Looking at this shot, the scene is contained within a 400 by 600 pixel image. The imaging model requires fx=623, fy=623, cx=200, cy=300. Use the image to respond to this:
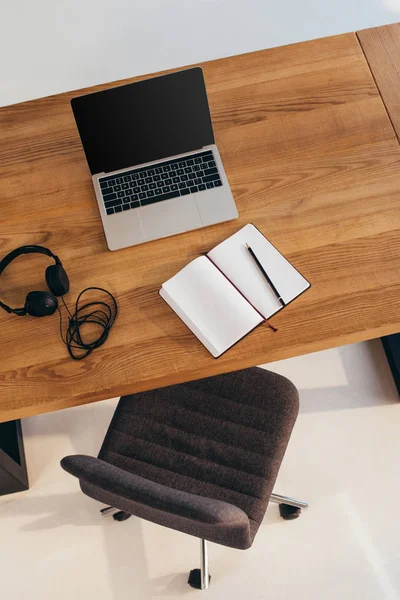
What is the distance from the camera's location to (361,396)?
7.12 feet

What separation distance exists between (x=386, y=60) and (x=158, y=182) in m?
0.72

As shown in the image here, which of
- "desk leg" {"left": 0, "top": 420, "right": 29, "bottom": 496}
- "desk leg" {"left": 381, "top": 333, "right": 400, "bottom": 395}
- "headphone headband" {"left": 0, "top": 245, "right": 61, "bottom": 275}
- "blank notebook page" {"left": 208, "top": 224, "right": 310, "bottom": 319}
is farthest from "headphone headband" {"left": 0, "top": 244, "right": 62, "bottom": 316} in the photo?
"desk leg" {"left": 381, "top": 333, "right": 400, "bottom": 395}

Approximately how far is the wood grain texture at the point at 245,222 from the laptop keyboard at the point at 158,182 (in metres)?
0.06

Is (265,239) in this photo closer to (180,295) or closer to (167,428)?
(180,295)

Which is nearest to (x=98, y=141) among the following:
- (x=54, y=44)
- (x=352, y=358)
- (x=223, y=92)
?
(x=223, y=92)

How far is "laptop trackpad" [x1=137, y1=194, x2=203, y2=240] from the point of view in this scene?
5.16 ft

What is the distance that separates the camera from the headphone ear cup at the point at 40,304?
147 centimetres

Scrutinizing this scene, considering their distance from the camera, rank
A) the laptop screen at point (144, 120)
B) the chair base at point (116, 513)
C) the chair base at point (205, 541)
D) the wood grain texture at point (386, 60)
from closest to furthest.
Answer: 1. the laptop screen at point (144, 120)
2. the wood grain texture at point (386, 60)
3. the chair base at point (205, 541)
4. the chair base at point (116, 513)

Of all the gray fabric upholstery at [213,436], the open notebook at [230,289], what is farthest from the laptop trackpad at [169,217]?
the gray fabric upholstery at [213,436]

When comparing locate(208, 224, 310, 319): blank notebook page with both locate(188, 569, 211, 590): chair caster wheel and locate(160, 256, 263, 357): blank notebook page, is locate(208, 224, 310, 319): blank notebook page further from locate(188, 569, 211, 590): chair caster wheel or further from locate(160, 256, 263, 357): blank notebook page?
locate(188, 569, 211, 590): chair caster wheel

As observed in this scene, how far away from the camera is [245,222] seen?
5.17ft

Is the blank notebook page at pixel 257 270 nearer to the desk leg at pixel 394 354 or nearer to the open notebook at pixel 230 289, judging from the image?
the open notebook at pixel 230 289

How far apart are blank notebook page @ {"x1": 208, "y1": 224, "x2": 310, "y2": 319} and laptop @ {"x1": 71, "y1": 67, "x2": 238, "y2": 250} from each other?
0.24 feet

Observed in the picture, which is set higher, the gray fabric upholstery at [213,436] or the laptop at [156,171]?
the laptop at [156,171]
